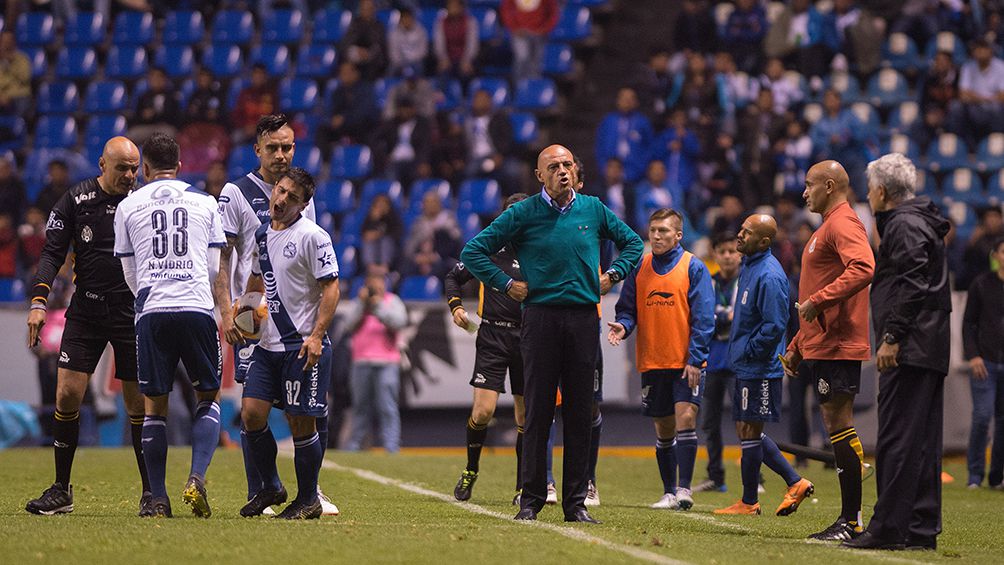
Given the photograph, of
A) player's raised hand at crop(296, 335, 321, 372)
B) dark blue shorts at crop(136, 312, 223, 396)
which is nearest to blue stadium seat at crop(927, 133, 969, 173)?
player's raised hand at crop(296, 335, 321, 372)

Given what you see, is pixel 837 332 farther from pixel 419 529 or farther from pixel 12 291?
pixel 12 291

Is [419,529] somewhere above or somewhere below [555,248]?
below

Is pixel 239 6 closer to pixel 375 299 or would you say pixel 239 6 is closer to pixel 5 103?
pixel 5 103

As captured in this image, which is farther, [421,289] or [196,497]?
[421,289]

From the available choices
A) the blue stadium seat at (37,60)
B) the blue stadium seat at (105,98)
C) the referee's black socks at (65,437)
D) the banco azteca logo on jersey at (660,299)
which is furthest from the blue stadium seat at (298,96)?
the referee's black socks at (65,437)

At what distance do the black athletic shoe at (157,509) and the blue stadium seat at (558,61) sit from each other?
1562 centimetres

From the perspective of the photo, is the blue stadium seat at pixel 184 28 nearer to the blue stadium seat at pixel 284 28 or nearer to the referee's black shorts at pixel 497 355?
the blue stadium seat at pixel 284 28

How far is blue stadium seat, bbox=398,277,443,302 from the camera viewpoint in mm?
20000

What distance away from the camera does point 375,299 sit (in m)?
18.8

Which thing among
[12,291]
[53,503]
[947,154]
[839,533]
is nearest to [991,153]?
[947,154]

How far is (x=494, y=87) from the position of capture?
23172 mm

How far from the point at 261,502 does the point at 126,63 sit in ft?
57.9

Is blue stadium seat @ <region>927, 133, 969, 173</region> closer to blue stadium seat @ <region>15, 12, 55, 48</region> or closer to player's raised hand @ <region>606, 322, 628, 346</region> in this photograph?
player's raised hand @ <region>606, 322, 628, 346</region>

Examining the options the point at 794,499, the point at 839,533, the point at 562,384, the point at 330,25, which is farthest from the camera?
the point at 330,25
